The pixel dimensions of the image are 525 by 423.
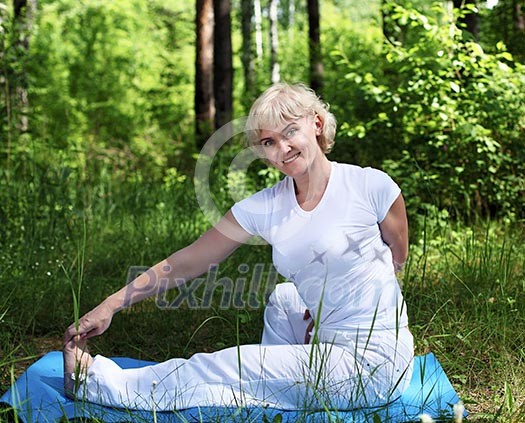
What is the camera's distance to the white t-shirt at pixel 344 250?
278cm

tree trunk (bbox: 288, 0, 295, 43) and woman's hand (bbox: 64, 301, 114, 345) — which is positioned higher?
tree trunk (bbox: 288, 0, 295, 43)

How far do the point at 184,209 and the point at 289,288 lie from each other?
2956 millimetres

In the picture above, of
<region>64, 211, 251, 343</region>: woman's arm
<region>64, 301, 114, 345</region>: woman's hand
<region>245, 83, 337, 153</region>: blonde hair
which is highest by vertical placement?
<region>245, 83, 337, 153</region>: blonde hair

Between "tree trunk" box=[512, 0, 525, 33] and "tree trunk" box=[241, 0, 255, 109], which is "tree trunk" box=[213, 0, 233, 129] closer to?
"tree trunk" box=[512, 0, 525, 33]

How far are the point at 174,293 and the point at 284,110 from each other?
190cm

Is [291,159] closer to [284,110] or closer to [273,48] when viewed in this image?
[284,110]

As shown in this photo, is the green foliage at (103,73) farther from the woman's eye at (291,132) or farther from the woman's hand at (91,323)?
the woman's hand at (91,323)

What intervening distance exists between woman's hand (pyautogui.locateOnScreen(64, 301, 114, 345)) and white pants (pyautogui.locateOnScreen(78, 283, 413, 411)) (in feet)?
0.43

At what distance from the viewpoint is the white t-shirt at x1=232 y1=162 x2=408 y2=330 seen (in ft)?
9.11

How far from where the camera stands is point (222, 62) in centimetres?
1105

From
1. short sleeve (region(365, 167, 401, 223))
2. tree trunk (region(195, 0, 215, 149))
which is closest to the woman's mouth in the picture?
short sleeve (region(365, 167, 401, 223))

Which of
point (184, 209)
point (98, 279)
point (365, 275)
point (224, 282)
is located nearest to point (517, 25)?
point (184, 209)

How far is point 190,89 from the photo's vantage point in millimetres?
18250

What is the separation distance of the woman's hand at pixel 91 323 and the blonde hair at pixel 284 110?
0.80 metres
